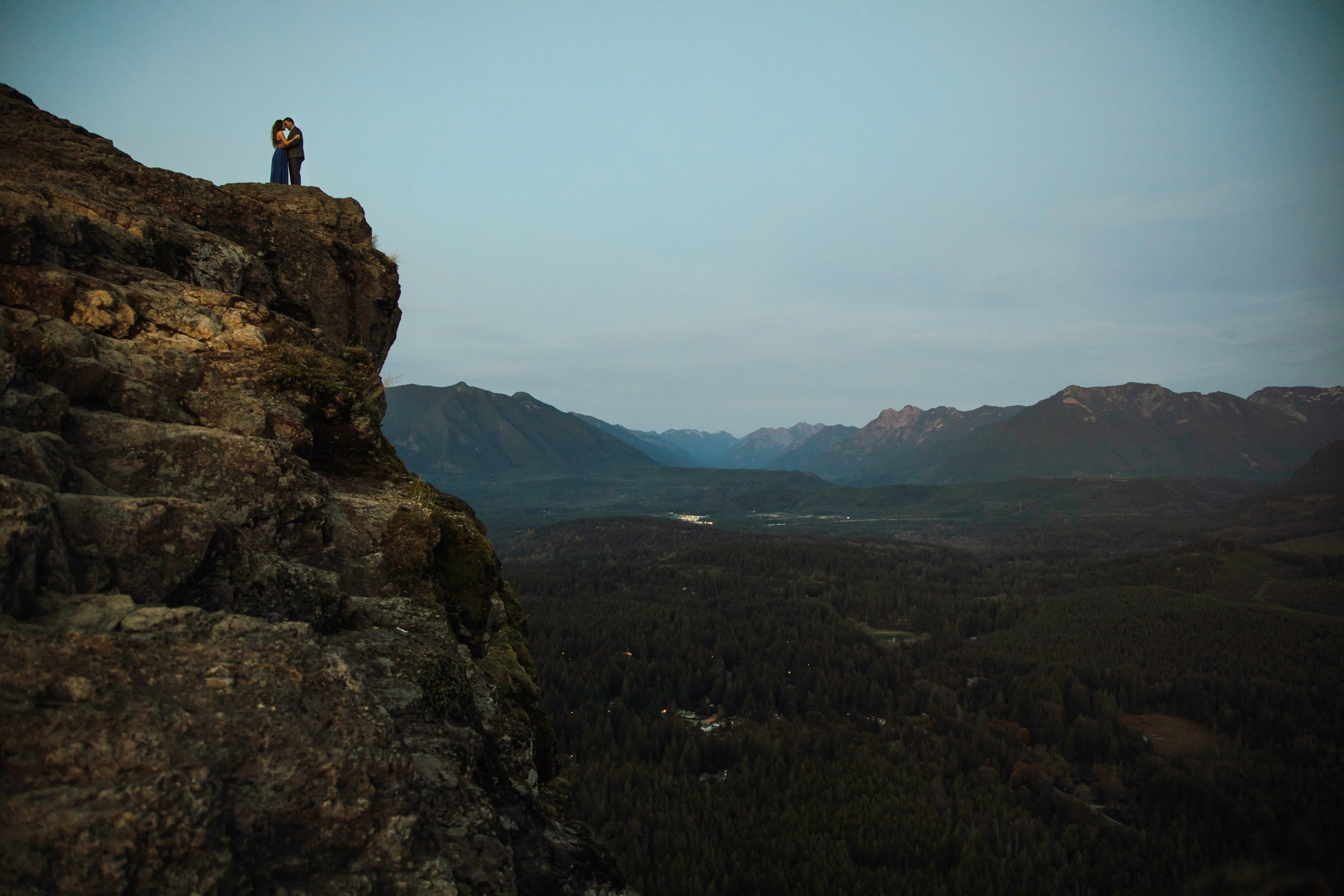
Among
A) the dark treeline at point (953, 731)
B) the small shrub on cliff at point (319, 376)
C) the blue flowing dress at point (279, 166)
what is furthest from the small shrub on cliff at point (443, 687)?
the blue flowing dress at point (279, 166)

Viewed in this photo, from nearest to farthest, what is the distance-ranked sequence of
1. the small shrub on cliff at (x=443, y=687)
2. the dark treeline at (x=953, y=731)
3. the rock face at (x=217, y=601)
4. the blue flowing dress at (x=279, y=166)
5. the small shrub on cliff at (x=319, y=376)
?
the rock face at (x=217, y=601)
the small shrub on cliff at (x=443, y=687)
the small shrub on cliff at (x=319, y=376)
the blue flowing dress at (x=279, y=166)
the dark treeline at (x=953, y=731)

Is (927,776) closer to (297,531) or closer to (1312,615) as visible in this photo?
(297,531)

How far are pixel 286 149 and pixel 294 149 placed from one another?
194 millimetres

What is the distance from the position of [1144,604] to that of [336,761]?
117 metres

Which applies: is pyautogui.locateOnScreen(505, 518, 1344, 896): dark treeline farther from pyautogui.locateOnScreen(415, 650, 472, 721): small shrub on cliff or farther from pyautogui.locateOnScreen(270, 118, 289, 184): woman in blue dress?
pyautogui.locateOnScreen(270, 118, 289, 184): woman in blue dress

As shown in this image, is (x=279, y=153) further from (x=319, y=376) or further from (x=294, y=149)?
(x=319, y=376)

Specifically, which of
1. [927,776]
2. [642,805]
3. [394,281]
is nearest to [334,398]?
[394,281]

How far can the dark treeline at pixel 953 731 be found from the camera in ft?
114

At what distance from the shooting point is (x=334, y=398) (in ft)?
31.4

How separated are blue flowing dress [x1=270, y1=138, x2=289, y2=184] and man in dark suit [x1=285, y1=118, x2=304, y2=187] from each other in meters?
0.10

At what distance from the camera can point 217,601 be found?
5656 mm

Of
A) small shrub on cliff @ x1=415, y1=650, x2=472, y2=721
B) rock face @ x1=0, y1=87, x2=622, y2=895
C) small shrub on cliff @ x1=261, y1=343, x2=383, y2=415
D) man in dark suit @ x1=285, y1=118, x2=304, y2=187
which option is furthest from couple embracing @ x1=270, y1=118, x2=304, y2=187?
small shrub on cliff @ x1=415, y1=650, x2=472, y2=721

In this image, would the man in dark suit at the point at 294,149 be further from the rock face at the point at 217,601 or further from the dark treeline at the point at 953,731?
the dark treeline at the point at 953,731

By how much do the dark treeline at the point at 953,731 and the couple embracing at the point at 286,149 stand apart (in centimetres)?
1594
